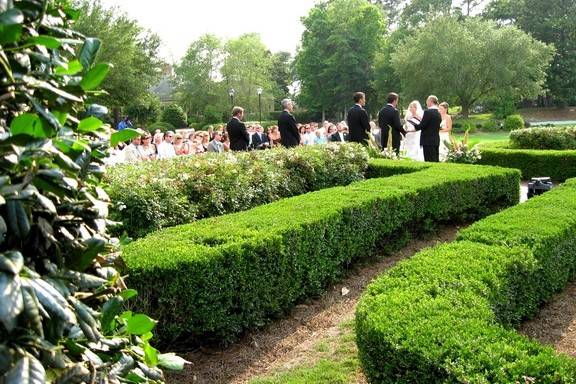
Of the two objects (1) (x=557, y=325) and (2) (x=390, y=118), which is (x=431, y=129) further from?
(1) (x=557, y=325)

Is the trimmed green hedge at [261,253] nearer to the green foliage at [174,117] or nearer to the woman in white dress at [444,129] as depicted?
the woman in white dress at [444,129]

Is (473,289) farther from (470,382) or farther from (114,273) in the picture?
(114,273)

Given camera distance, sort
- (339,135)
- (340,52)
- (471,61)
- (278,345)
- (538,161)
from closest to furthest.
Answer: (278,345), (538,161), (339,135), (471,61), (340,52)

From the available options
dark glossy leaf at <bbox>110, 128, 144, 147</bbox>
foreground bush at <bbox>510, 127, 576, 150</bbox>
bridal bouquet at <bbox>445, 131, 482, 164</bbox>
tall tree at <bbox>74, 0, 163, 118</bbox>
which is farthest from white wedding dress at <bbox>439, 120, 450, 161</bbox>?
tall tree at <bbox>74, 0, 163, 118</bbox>

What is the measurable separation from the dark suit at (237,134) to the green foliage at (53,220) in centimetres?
1046

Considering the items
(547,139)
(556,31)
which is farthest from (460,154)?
(556,31)

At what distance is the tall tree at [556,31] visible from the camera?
176 feet

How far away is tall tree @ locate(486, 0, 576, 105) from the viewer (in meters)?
53.7

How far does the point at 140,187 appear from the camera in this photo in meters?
6.25

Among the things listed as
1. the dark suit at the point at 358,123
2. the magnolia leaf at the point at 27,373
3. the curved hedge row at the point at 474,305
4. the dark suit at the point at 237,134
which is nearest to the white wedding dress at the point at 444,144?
the dark suit at the point at 358,123

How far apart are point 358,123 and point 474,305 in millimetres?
9374

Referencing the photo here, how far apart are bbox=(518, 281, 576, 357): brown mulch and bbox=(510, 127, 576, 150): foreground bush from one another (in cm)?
1295

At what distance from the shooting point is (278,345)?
15.8 feet

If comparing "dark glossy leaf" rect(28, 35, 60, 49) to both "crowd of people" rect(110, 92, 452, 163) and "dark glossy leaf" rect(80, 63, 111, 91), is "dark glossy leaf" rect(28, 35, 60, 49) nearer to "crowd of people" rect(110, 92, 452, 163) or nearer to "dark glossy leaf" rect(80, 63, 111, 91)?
"dark glossy leaf" rect(80, 63, 111, 91)
